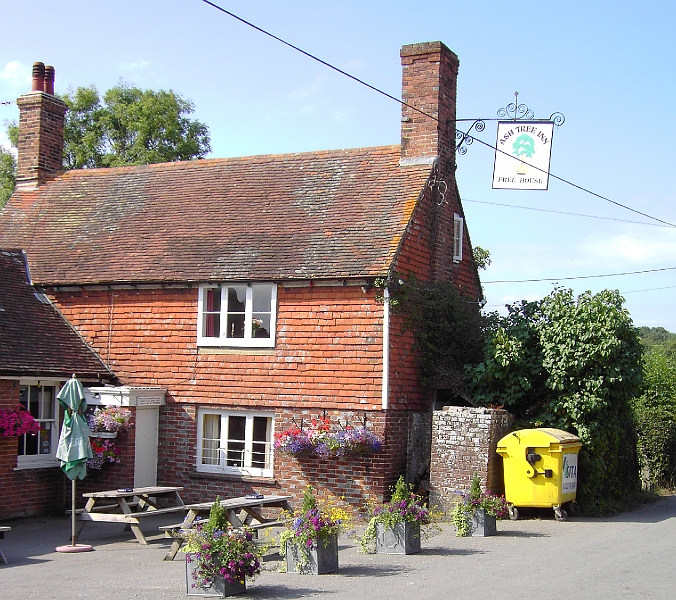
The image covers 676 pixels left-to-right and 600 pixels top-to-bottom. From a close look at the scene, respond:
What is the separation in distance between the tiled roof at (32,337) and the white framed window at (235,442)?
98.0 inches

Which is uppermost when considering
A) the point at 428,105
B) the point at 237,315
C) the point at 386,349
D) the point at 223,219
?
Result: the point at 428,105

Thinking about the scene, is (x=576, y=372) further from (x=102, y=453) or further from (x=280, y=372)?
(x=102, y=453)

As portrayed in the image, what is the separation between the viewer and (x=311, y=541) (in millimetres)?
10898

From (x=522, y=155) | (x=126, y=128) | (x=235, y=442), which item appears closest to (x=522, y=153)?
(x=522, y=155)

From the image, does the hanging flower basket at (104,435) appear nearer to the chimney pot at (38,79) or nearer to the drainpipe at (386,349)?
the drainpipe at (386,349)

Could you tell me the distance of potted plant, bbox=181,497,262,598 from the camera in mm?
9719

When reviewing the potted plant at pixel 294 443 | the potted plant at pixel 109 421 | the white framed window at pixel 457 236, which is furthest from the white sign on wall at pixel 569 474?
the potted plant at pixel 109 421

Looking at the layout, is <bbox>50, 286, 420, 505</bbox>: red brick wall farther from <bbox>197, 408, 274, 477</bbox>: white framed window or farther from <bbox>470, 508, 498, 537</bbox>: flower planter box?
<bbox>470, 508, 498, 537</bbox>: flower planter box

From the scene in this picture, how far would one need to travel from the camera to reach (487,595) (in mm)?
9398

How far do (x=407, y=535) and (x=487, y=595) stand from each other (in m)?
2.88

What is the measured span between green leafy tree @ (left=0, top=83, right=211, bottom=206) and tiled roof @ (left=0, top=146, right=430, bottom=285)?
14.3 m

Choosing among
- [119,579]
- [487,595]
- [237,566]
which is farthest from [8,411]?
[487,595]

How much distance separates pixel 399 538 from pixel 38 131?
51.0 ft

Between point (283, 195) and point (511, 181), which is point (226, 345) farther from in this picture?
point (511, 181)
